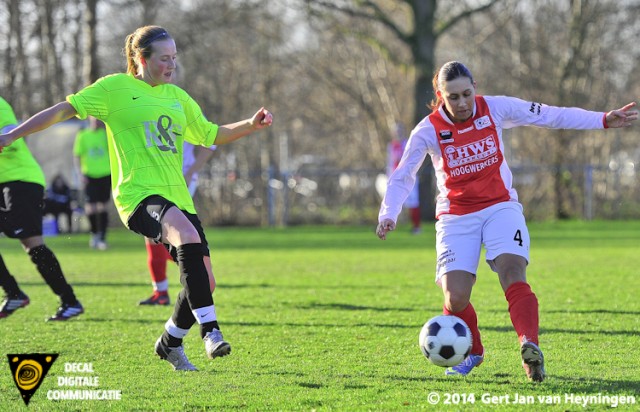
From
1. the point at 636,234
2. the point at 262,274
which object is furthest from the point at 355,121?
the point at 262,274

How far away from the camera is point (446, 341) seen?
15.0 feet

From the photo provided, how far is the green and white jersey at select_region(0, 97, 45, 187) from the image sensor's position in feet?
22.9

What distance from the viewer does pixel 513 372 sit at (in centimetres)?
484

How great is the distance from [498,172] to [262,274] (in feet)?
20.2

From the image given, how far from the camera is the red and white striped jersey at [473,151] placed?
499 centimetres

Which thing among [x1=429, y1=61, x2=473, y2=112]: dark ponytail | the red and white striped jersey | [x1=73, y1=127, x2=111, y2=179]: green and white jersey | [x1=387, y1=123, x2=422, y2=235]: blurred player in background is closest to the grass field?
the red and white striped jersey

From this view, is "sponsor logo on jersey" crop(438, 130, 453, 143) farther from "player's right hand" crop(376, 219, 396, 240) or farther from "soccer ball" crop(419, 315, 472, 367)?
"soccer ball" crop(419, 315, 472, 367)

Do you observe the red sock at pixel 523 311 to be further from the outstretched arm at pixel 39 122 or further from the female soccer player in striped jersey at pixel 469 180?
the outstretched arm at pixel 39 122

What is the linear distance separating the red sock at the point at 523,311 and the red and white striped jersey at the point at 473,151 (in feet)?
1.76

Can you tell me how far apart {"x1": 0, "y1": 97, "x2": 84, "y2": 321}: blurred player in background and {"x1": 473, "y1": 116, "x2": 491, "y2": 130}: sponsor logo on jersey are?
12.1 feet

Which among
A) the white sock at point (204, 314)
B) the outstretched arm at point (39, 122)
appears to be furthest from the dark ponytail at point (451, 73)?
the outstretched arm at point (39, 122)

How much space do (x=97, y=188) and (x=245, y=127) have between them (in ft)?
30.9

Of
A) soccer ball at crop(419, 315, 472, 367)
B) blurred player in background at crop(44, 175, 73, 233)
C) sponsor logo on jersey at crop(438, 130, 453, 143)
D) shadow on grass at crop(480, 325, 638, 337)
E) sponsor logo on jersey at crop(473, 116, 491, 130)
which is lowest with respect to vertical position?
shadow on grass at crop(480, 325, 638, 337)

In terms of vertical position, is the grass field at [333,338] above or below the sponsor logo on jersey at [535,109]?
below
